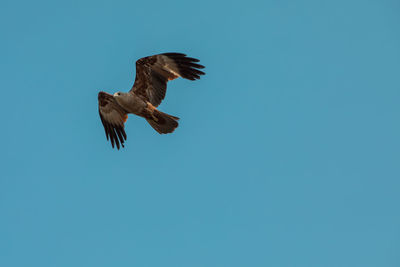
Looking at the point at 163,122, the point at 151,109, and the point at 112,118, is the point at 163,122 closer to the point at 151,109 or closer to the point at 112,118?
the point at 151,109

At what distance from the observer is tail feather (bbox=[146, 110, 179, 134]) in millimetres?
11703

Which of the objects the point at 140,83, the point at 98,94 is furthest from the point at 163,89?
the point at 98,94

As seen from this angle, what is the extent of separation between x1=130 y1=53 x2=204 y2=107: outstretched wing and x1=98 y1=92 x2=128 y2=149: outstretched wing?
2.57ft

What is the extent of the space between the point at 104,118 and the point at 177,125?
2300 millimetres

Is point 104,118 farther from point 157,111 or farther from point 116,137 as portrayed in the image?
point 157,111

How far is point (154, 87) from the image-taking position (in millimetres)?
12141

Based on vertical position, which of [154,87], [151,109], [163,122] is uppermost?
[154,87]

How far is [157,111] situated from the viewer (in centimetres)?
1174

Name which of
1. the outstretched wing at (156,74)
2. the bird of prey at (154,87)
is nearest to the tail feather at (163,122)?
the bird of prey at (154,87)

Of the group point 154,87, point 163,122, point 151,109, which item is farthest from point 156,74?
point 163,122

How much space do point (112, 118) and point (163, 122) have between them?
1.76 m

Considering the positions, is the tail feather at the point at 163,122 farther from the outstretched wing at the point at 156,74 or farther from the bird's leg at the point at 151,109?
the outstretched wing at the point at 156,74

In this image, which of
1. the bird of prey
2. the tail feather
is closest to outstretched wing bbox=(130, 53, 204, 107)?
the bird of prey

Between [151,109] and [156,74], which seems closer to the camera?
[151,109]
